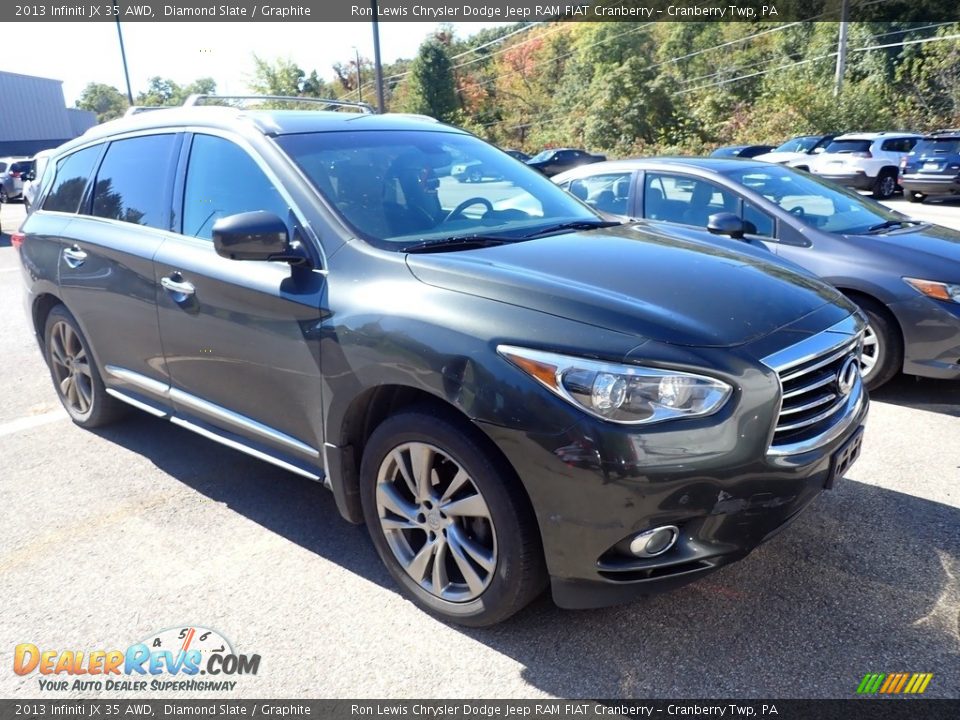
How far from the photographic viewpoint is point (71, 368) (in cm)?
494

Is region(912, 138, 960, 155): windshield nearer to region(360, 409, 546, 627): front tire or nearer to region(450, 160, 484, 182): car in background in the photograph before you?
region(450, 160, 484, 182): car in background

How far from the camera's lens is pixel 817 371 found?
2.75 meters

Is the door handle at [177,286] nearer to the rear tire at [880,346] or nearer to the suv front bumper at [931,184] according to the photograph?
the rear tire at [880,346]

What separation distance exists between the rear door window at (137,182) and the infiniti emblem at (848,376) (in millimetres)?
3121

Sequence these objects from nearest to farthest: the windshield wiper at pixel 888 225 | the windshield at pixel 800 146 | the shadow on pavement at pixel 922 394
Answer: the shadow on pavement at pixel 922 394 → the windshield wiper at pixel 888 225 → the windshield at pixel 800 146

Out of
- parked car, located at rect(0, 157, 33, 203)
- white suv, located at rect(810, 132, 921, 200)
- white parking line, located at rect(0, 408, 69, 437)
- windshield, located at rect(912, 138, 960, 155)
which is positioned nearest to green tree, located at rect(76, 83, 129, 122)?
parked car, located at rect(0, 157, 33, 203)

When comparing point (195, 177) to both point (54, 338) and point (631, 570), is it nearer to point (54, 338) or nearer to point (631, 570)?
point (54, 338)

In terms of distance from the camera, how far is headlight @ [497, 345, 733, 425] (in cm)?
237

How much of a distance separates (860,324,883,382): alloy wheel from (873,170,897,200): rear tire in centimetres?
1757

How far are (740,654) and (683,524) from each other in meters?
0.59

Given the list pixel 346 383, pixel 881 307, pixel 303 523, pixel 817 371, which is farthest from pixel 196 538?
pixel 881 307

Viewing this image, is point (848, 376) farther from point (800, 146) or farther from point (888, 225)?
point (800, 146)

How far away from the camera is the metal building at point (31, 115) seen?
2303 inches

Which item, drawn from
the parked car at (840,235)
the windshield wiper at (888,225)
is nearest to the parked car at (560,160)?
the parked car at (840,235)
